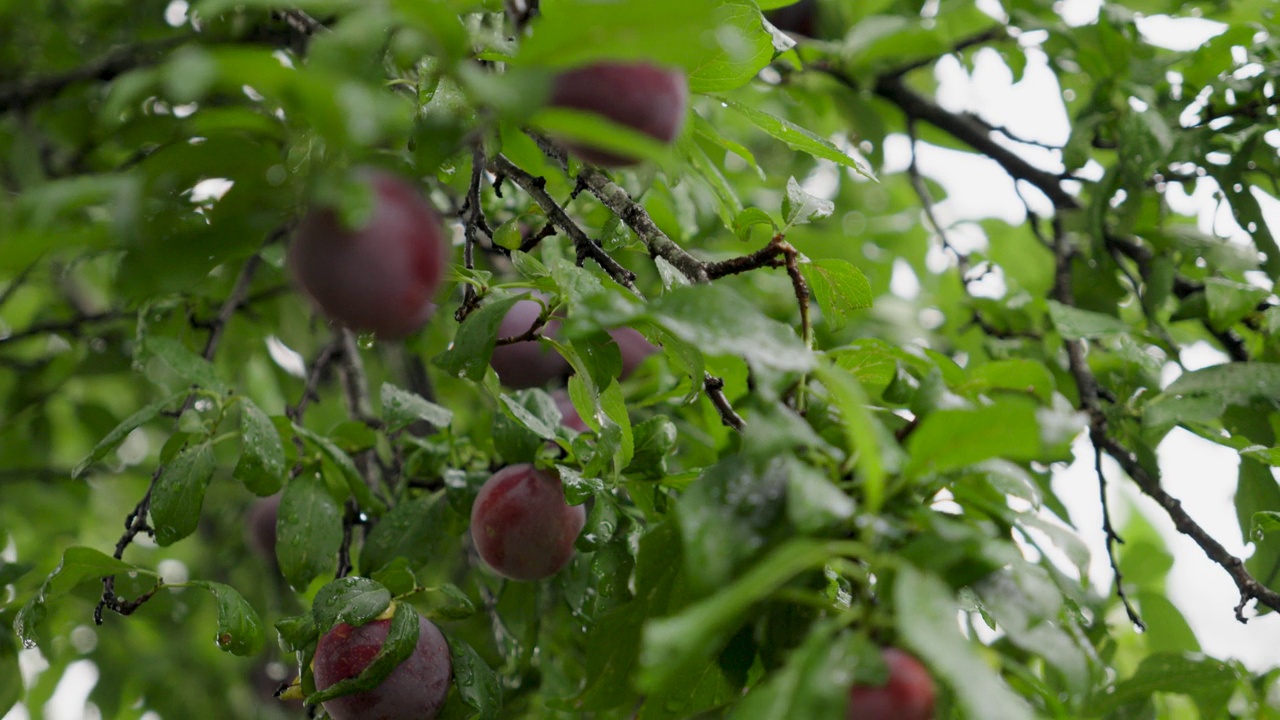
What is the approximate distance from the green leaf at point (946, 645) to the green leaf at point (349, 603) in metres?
0.56

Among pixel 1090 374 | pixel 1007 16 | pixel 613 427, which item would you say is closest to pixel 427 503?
pixel 613 427

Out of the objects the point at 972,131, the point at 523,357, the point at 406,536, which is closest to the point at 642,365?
the point at 523,357

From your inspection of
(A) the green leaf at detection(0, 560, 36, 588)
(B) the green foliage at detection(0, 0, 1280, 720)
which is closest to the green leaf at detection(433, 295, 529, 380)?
(B) the green foliage at detection(0, 0, 1280, 720)

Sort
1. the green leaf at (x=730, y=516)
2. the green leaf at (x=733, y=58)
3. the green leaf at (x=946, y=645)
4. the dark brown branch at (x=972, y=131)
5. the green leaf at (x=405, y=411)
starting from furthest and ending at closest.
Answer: the dark brown branch at (x=972, y=131)
the green leaf at (x=405, y=411)
the green leaf at (x=733, y=58)
the green leaf at (x=730, y=516)
the green leaf at (x=946, y=645)

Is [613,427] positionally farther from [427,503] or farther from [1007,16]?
[1007,16]

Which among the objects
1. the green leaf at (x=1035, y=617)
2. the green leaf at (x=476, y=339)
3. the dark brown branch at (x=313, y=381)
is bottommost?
the dark brown branch at (x=313, y=381)

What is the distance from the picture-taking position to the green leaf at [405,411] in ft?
3.83

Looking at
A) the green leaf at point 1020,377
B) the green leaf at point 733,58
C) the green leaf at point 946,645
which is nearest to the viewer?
the green leaf at point 946,645

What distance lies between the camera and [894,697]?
0.55 meters

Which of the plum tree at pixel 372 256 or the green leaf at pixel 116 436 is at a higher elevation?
the plum tree at pixel 372 256

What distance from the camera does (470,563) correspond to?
4.68 ft

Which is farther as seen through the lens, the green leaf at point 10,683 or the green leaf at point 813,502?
the green leaf at point 10,683

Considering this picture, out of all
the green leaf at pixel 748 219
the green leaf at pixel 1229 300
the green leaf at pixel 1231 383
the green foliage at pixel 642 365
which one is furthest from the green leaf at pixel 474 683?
the green leaf at pixel 1229 300

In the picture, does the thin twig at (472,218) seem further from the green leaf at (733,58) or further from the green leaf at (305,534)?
the green leaf at (305,534)
